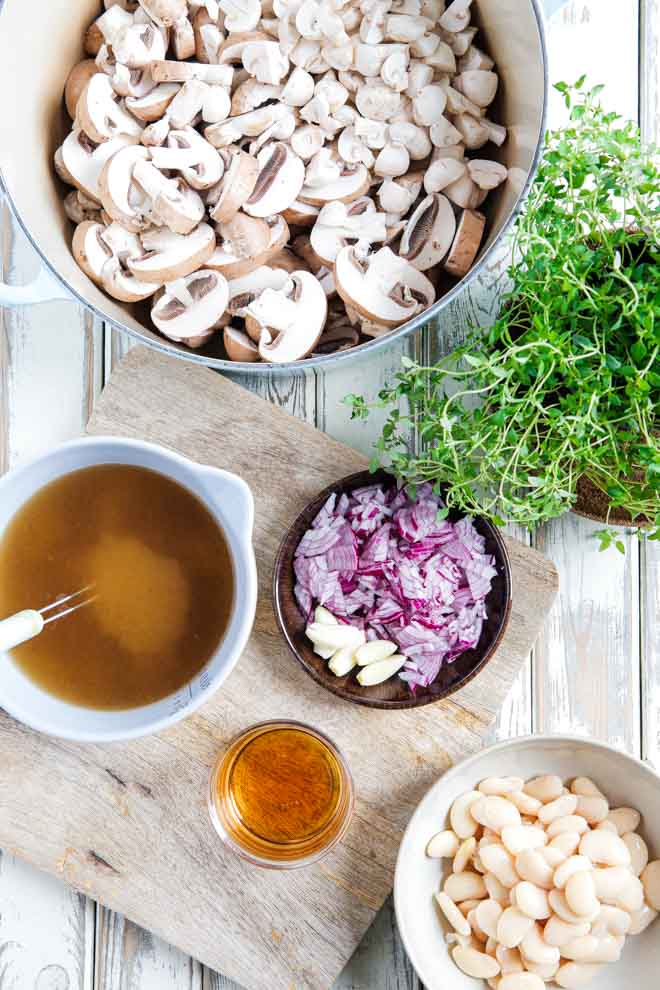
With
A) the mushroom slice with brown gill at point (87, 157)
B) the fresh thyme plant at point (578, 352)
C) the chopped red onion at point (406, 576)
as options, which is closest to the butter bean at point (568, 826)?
the chopped red onion at point (406, 576)

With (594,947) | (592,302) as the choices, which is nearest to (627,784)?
(594,947)

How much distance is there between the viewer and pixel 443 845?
1.08m

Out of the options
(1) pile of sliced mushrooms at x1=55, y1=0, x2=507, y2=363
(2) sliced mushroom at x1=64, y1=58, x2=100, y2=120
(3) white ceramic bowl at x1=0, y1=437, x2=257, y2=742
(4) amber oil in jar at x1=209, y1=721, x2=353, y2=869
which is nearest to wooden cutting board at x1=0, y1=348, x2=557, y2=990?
(4) amber oil in jar at x1=209, y1=721, x2=353, y2=869

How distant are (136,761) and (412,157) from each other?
76 cm

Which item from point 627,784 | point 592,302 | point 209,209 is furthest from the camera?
point 627,784

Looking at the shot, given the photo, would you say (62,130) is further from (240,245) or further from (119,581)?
(119,581)

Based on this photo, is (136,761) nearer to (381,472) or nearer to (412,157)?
(381,472)

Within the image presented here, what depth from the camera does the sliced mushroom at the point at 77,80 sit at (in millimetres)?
996

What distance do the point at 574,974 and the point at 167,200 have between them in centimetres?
94

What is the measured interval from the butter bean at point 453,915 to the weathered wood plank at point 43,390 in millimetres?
438

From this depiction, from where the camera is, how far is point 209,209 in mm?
977

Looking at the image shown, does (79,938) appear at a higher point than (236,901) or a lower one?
lower

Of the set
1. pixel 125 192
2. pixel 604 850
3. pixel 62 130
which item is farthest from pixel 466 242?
pixel 604 850

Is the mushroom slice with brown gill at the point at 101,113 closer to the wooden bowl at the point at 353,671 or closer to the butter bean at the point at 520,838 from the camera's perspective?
the wooden bowl at the point at 353,671
